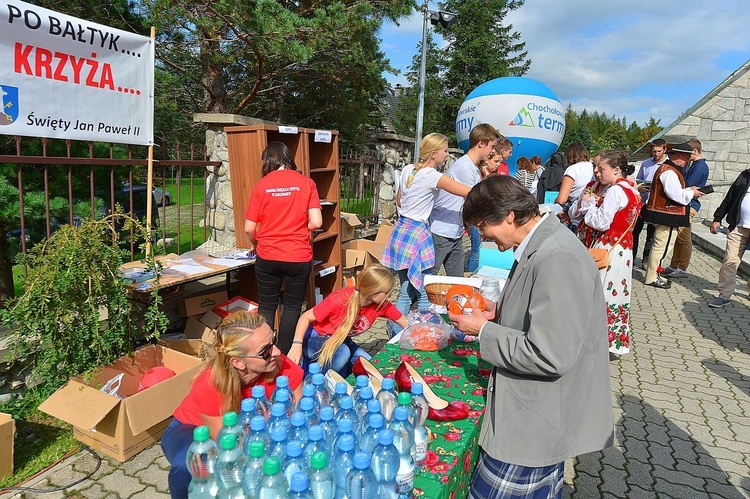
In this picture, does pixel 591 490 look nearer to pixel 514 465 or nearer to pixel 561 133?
pixel 514 465

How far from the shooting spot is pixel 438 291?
3166 millimetres

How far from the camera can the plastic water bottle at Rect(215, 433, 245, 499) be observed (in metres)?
1.29

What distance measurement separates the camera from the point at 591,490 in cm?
272

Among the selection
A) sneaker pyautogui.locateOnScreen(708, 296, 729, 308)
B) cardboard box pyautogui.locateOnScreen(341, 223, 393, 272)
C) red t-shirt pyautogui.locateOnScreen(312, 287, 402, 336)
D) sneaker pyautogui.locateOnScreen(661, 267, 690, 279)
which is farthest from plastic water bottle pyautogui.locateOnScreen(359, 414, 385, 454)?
sneaker pyautogui.locateOnScreen(661, 267, 690, 279)

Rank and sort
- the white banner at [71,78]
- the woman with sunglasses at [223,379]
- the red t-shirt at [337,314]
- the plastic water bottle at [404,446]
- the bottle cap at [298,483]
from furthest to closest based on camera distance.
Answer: the red t-shirt at [337,314] < the white banner at [71,78] < the woman with sunglasses at [223,379] < the plastic water bottle at [404,446] < the bottle cap at [298,483]

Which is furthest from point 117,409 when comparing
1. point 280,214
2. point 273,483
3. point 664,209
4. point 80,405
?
point 664,209

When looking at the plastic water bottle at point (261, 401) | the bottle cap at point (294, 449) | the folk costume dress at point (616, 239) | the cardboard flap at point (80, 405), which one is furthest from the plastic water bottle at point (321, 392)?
the folk costume dress at point (616, 239)

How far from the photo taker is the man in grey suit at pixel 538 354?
150cm

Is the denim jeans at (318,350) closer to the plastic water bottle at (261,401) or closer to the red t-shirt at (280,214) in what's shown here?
the red t-shirt at (280,214)

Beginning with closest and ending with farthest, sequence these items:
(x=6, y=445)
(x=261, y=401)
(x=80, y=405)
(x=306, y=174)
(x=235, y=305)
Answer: (x=261, y=401) < (x=6, y=445) < (x=80, y=405) < (x=235, y=305) < (x=306, y=174)

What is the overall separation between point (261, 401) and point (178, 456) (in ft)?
1.56

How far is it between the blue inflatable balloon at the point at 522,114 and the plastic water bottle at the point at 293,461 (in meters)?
8.82

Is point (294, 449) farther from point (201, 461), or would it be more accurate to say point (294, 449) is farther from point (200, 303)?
point (200, 303)

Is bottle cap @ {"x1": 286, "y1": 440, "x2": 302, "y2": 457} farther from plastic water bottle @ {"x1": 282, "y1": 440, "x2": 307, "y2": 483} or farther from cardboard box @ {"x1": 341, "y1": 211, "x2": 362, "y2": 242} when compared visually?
cardboard box @ {"x1": 341, "y1": 211, "x2": 362, "y2": 242}
